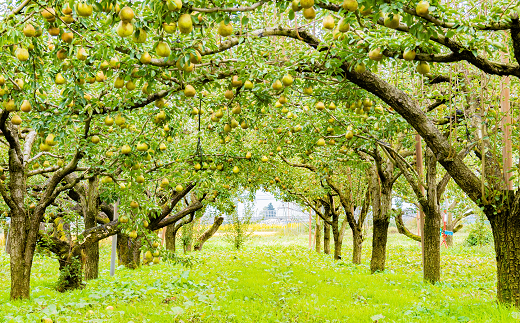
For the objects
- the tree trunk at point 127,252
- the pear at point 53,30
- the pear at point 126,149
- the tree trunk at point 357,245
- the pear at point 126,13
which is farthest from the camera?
the tree trunk at point 357,245

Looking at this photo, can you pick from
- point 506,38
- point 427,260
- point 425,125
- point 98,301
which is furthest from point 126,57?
point 427,260

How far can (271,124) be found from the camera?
9.12 m

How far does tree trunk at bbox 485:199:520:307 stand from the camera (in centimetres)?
545

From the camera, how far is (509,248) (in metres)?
5.50

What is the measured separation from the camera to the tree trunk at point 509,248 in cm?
545

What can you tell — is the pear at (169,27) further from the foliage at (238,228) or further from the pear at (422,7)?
the foliage at (238,228)

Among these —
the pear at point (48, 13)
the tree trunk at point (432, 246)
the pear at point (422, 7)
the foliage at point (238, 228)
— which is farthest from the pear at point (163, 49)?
the foliage at point (238, 228)

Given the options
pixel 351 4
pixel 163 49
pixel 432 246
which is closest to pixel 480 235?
pixel 432 246

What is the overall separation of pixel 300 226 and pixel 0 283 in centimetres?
2980

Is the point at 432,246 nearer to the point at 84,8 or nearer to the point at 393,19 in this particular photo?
the point at 393,19

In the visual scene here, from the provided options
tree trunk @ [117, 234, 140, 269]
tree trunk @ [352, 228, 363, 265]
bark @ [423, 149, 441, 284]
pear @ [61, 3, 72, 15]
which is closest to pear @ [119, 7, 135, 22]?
pear @ [61, 3, 72, 15]

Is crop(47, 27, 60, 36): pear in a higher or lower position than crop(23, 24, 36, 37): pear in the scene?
higher

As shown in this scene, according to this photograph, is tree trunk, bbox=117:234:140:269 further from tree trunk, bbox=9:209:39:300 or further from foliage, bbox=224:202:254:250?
foliage, bbox=224:202:254:250

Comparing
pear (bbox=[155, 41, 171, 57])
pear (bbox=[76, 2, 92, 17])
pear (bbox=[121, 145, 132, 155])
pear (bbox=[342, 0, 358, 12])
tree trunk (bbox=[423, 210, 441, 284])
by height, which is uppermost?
pear (bbox=[342, 0, 358, 12])
